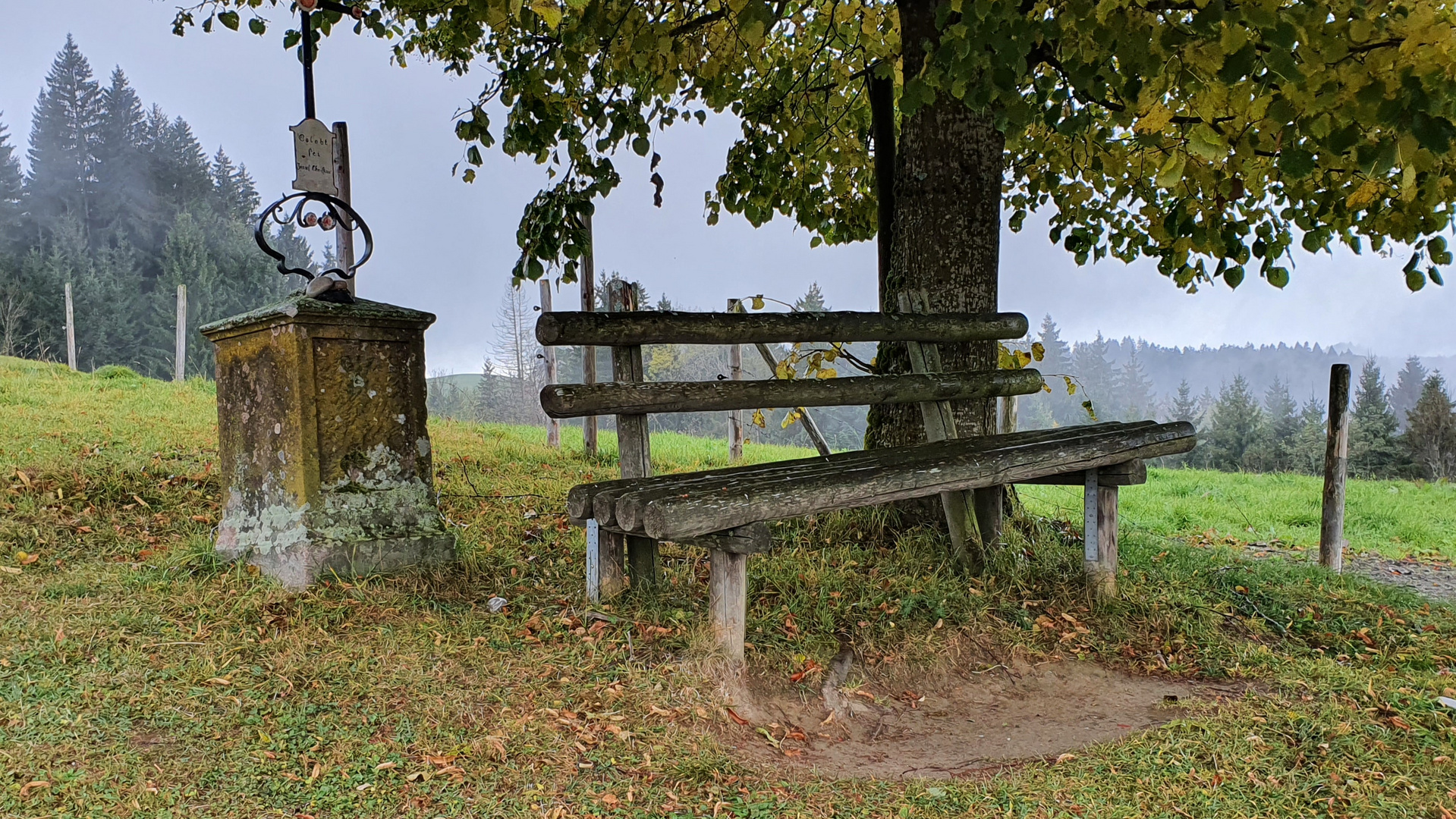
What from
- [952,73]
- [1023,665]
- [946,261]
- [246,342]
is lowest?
[1023,665]

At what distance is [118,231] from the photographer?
40188mm

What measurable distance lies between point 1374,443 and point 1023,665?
30.1 metres

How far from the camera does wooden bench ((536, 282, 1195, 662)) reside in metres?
2.89

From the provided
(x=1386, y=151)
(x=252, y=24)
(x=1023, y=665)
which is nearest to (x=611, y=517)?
(x=1023, y=665)

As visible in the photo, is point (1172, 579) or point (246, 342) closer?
point (246, 342)

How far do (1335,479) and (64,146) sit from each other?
191 ft

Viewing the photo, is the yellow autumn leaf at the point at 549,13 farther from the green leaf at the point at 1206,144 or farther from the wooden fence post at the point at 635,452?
the green leaf at the point at 1206,144

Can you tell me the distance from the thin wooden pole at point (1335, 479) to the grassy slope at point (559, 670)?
3.92ft

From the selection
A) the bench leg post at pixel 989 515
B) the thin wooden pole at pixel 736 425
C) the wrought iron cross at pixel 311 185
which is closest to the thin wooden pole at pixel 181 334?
the thin wooden pole at pixel 736 425

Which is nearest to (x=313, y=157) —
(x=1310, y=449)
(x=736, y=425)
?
(x=736, y=425)

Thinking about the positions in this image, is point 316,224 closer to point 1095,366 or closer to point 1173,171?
point 1173,171

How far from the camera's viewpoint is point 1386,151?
2.58 metres

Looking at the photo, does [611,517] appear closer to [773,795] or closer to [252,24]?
[773,795]

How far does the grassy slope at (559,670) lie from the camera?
7.46 feet
